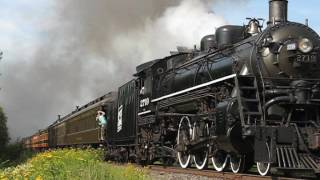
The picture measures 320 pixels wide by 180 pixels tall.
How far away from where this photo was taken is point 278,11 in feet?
39.1

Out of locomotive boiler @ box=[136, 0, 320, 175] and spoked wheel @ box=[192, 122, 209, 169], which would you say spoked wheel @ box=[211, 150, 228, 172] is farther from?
spoked wheel @ box=[192, 122, 209, 169]

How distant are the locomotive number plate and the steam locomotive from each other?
2 centimetres

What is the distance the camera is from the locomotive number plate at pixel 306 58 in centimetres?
1077

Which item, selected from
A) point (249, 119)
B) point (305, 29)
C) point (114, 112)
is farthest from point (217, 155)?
point (114, 112)

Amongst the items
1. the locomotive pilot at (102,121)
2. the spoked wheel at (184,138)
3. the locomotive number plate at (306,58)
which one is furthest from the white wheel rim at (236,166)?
the locomotive pilot at (102,121)

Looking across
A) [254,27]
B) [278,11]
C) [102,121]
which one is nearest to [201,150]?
[254,27]

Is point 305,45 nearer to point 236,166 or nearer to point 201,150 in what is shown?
point 236,166

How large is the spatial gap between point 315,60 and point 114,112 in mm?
12786

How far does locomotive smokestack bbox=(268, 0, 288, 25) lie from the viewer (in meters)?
11.8

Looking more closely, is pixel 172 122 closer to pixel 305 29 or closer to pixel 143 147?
pixel 143 147

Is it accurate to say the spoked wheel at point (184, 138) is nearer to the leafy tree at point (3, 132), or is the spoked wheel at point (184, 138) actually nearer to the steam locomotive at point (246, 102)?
the steam locomotive at point (246, 102)

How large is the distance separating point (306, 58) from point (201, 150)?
3.90 m

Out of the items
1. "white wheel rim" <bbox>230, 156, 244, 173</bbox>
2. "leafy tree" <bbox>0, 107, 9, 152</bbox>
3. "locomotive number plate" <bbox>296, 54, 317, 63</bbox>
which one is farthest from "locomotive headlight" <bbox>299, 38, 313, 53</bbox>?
"leafy tree" <bbox>0, 107, 9, 152</bbox>

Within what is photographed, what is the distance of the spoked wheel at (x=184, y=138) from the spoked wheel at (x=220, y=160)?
105 cm
